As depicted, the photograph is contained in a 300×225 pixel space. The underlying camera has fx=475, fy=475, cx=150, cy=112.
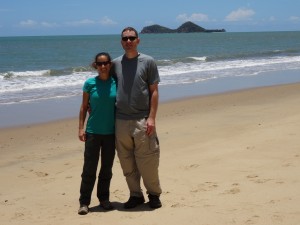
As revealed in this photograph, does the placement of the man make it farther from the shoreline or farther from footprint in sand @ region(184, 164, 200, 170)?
the shoreline

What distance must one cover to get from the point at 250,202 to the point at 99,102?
5.77ft

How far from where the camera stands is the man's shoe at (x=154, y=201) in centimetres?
481

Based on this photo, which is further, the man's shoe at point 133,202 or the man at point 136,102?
the man's shoe at point 133,202

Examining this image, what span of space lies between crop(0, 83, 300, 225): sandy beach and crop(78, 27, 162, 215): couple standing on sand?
0.41m

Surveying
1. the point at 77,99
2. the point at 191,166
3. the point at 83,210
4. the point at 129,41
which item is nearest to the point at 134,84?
the point at 129,41

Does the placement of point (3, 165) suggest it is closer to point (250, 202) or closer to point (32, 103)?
point (250, 202)

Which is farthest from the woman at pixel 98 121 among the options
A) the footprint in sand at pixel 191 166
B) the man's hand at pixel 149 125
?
the footprint in sand at pixel 191 166

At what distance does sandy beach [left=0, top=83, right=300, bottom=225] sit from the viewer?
4.53 m

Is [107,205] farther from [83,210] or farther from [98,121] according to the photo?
[98,121]

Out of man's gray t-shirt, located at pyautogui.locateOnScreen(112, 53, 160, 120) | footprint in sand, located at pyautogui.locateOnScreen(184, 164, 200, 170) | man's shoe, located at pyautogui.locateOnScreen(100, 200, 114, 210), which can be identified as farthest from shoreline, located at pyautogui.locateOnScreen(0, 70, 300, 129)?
man's gray t-shirt, located at pyautogui.locateOnScreen(112, 53, 160, 120)

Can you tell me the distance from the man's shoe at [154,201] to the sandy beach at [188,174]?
Answer: 0.26 ft

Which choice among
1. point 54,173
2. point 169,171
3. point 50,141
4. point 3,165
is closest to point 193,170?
point 169,171

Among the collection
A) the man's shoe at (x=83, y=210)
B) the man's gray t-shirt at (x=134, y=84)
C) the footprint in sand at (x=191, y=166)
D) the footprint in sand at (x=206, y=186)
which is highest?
the man's gray t-shirt at (x=134, y=84)

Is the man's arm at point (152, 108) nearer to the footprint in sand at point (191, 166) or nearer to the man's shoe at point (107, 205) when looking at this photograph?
the man's shoe at point (107, 205)
